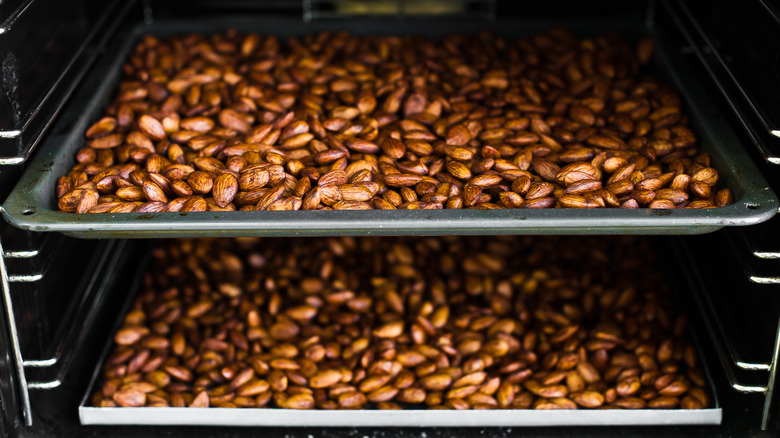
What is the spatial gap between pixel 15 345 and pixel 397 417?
0.67 meters

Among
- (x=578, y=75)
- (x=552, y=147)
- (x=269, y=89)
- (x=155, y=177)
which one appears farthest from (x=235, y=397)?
(x=578, y=75)

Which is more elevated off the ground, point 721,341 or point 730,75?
point 730,75

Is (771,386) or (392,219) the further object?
(771,386)

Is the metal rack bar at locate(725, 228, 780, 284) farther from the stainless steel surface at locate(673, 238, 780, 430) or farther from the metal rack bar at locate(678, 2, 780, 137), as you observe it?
the metal rack bar at locate(678, 2, 780, 137)

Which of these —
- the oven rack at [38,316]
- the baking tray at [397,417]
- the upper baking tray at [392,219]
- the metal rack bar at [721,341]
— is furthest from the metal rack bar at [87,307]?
the metal rack bar at [721,341]

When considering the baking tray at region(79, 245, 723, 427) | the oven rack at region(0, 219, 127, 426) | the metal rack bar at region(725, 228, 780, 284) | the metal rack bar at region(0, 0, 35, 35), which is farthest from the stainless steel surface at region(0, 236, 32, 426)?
the metal rack bar at region(725, 228, 780, 284)

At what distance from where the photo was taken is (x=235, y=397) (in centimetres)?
155

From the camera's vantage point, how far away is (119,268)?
5.95 ft

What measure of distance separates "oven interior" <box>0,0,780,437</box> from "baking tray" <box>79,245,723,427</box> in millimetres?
18

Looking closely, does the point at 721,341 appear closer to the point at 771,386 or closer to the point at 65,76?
the point at 771,386

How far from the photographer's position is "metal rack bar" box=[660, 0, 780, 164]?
1.32 meters

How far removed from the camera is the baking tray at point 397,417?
149 centimetres

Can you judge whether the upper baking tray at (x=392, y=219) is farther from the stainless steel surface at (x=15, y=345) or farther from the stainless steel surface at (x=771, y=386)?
the stainless steel surface at (x=771, y=386)

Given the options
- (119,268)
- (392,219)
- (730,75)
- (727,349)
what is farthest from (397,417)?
(730,75)
